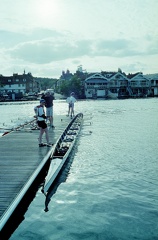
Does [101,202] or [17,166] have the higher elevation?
[17,166]

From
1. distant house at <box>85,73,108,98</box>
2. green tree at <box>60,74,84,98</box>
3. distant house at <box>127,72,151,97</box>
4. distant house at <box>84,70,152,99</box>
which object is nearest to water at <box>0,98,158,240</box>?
green tree at <box>60,74,84,98</box>

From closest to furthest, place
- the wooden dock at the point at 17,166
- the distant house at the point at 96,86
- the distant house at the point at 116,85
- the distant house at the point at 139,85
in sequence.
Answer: the wooden dock at the point at 17,166 → the distant house at the point at 96,86 → the distant house at the point at 116,85 → the distant house at the point at 139,85

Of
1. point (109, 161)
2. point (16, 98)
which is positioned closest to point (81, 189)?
point (109, 161)

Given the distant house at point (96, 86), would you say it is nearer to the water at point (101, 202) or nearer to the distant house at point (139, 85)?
the distant house at point (139, 85)

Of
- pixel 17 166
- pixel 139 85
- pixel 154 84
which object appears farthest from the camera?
pixel 154 84

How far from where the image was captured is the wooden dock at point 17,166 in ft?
24.2

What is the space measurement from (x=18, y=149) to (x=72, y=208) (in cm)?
633

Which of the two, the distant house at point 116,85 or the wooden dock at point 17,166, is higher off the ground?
the distant house at point 116,85

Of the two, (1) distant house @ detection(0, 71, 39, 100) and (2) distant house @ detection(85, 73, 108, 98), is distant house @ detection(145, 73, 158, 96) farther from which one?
(1) distant house @ detection(0, 71, 39, 100)

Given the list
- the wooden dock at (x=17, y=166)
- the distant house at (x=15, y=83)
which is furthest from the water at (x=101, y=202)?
the distant house at (x=15, y=83)

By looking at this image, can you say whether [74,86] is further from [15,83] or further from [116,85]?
[15,83]

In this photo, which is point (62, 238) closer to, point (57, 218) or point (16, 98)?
point (57, 218)

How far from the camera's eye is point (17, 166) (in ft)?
34.9

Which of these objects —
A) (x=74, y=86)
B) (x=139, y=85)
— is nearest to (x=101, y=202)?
(x=74, y=86)
